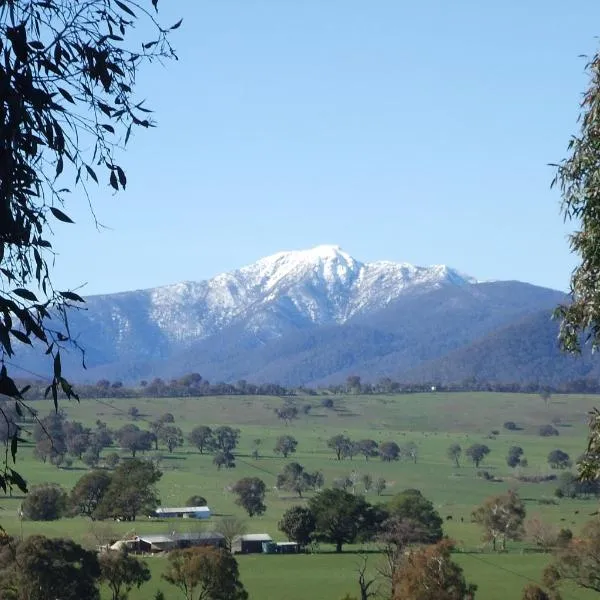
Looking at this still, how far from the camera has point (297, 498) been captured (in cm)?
9256

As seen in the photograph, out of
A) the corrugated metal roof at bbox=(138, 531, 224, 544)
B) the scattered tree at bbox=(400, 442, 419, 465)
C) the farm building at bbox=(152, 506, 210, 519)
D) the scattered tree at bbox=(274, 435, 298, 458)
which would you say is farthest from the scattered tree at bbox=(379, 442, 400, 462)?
the corrugated metal roof at bbox=(138, 531, 224, 544)

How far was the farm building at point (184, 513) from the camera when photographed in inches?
3103

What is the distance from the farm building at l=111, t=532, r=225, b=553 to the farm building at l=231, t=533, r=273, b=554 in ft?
2.82

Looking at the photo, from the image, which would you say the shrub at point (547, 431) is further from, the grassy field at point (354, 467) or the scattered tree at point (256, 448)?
the scattered tree at point (256, 448)

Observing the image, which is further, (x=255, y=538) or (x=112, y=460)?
(x=112, y=460)

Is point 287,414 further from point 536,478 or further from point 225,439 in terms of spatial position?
point 536,478

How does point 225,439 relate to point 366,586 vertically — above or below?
above

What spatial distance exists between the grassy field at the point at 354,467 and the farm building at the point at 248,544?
11.9ft

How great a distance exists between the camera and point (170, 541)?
209 feet

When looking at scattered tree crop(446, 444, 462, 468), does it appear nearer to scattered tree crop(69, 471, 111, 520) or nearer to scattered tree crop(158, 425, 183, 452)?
scattered tree crop(158, 425, 183, 452)

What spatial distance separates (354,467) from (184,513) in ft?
111

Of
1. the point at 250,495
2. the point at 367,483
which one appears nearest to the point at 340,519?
the point at 250,495

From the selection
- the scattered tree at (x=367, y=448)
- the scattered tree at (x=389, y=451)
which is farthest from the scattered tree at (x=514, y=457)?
the scattered tree at (x=367, y=448)

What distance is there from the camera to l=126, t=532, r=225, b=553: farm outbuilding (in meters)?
A: 62.5
